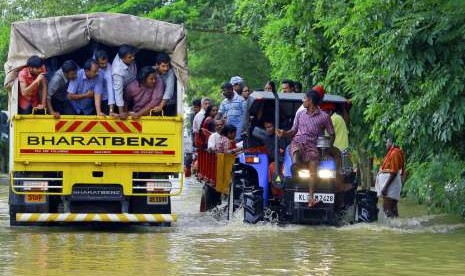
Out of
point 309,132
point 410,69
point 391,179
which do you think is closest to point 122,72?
point 309,132

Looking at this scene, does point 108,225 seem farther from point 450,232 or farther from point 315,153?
point 450,232

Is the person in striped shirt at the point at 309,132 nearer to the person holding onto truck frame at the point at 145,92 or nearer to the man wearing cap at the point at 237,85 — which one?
the person holding onto truck frame at the point at 145,92

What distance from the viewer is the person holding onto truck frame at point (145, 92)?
17109mm

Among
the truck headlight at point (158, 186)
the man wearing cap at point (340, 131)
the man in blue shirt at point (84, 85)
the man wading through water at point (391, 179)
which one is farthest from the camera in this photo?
the man wading through water at point (391, 179)

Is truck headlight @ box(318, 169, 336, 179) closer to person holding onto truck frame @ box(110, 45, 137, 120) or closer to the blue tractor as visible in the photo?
the blue tractor

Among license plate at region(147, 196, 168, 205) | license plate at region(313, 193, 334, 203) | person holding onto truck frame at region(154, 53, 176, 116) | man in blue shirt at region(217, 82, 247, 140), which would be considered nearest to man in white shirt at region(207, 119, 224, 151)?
man in blue shirt at region(217, 82, 247, 140)

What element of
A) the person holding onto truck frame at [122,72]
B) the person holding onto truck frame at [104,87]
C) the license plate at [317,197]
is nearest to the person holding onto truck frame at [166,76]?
the person holding onto truck frame at [122,72]

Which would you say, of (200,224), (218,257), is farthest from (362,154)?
(218,257)

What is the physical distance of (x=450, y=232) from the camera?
1766 centimetres

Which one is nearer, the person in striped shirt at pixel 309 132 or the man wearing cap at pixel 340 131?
the person in striped shirt at pixel 309 132

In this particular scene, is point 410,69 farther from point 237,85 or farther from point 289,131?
point 237,85

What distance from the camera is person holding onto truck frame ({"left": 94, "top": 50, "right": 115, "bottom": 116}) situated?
55.6 feet

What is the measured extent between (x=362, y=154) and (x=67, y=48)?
1697 centimetres

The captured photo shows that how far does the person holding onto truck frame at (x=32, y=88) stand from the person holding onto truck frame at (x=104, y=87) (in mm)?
758
